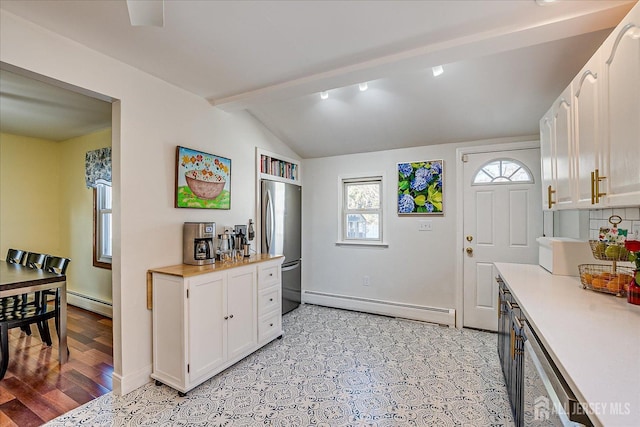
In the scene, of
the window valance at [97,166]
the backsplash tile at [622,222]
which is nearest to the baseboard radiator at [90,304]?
the window valance at [97,166]

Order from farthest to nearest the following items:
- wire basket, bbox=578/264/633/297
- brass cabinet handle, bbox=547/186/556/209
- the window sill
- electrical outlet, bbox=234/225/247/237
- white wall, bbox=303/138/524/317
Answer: the window sill, white wall, bbox=303/138/524/317, electrical outlet, bbox=234/225/247/237, brass cabinet handle, bbox=547/186/556/209, wire basket, bbox=578/264/633/297

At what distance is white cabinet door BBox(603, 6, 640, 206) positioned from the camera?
113 centimetres

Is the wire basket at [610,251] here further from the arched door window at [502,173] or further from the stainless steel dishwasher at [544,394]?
the arched door window at [502,173]

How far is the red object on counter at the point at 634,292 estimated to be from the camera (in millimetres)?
1395

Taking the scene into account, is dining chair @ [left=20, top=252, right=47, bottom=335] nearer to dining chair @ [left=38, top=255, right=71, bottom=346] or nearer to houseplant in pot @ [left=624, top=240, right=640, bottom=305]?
dining chair @ [left=38, top=255, right=71, bottom=346]

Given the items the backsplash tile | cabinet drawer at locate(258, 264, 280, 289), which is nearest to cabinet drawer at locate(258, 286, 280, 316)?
cabinet drawer at locate(258, 264, 280, 289)

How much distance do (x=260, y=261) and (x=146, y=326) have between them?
1028mm

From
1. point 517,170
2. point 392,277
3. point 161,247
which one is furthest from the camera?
point 392,277

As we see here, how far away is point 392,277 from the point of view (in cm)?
377

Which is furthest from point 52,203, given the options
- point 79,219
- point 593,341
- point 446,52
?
point 593,341

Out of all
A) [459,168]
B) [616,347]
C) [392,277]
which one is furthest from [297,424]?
[459,168]

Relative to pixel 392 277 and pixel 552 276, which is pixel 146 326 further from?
pixel 552 276

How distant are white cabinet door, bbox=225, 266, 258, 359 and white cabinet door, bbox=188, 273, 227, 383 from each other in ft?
0.26

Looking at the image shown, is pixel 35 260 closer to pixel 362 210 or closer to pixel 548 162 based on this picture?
pixel 362 210
